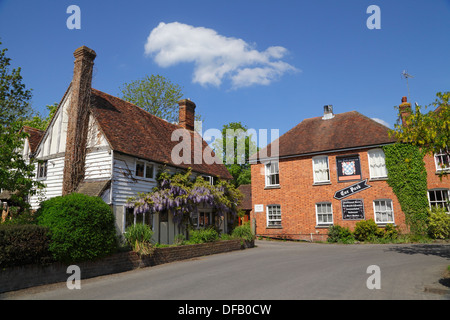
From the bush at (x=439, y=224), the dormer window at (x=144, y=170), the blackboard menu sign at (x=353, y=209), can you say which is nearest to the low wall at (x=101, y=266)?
the dormer window at (x=144, y=170)

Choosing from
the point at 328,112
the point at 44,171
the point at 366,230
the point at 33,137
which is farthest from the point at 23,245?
the point at 328,112

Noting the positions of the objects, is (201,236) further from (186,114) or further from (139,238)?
(186,114)

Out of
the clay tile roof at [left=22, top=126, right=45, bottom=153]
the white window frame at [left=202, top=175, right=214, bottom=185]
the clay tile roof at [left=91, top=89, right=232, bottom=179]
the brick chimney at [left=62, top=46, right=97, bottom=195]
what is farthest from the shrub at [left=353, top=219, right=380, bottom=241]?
the clay tile roof at [left=22, top=126, right=45, bottom=153]

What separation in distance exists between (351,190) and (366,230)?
3.13 m

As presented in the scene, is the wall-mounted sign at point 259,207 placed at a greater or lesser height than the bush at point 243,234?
greater

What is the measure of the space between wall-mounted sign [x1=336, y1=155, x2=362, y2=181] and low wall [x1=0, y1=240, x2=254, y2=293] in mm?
11880

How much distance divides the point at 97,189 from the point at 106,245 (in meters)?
3.61

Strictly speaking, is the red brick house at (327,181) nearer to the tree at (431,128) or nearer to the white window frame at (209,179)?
the white window frame at (209,179)

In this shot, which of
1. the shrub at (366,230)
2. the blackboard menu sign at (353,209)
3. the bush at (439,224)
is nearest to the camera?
the bush at (439,224)

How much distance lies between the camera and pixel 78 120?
15.6 m

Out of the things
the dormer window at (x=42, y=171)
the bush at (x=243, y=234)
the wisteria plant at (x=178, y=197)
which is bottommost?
the bush at (x=243, y=234)

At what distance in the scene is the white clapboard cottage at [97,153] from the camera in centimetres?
1478

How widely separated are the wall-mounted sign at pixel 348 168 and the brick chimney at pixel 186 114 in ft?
39.1

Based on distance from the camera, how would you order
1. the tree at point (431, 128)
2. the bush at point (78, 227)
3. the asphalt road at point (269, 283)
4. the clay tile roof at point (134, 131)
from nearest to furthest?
the asphalt road at point (269, 283), the bush at point (78, 227), the tree at point (431, 128), the clay tile roof at point (134, 131)
